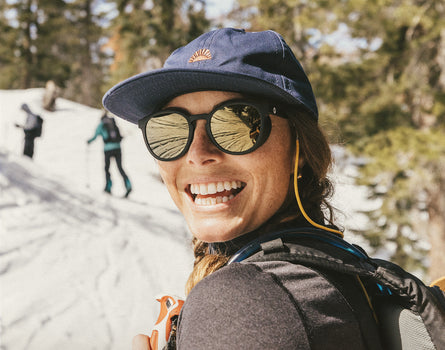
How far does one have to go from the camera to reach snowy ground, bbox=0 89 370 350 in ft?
14.6

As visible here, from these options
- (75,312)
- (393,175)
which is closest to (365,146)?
(393,175)

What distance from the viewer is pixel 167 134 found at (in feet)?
4.65

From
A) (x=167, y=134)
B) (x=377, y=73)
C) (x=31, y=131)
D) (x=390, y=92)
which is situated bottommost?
(x=31, y=131)

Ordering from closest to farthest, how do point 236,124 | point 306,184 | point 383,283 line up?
point 383,283 < point 236,124 < point 306,184

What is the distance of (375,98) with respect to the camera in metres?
8.51

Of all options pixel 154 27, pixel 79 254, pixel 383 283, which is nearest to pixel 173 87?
pixel 383 283

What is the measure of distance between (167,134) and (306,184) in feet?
2.02

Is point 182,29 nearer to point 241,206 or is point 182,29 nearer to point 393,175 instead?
point 393,175

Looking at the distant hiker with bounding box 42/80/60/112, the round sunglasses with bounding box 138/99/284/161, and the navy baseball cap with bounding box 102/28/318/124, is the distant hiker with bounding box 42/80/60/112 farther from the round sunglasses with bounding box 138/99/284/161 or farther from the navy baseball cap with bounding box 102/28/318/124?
the round sunglasses with bounding box 138/99/284/161

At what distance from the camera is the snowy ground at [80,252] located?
4.46 metres

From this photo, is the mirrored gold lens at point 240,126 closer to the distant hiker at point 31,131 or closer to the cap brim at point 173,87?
the cap brim at point 173,87

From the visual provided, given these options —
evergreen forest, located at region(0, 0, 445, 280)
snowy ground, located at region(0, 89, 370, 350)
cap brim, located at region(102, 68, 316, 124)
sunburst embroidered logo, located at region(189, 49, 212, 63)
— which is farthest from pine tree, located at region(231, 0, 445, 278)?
sunburst embroidered logo, located at region(189, 49, 212, 63)

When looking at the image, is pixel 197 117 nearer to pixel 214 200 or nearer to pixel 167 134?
pixel 167 134

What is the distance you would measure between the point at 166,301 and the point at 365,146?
7.27m
